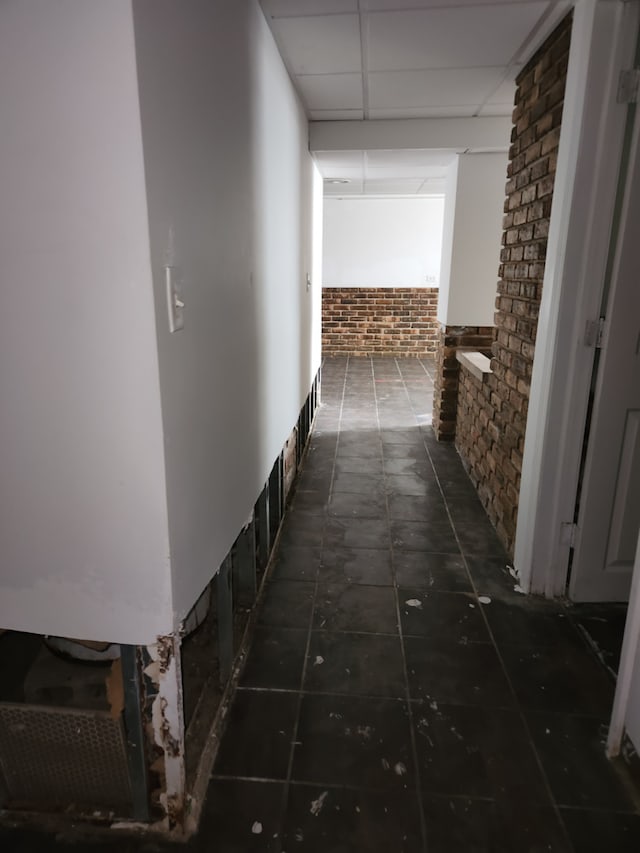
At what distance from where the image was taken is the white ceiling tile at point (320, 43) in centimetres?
219

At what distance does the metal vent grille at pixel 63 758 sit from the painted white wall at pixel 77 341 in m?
0.25

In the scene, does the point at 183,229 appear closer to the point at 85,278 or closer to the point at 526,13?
the point at 85,278

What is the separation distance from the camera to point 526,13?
2113mm

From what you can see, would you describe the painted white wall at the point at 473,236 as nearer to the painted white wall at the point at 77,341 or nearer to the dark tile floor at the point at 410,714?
the dark tile floor at the point at 410,714

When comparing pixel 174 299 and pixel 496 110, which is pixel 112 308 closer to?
pixel 174 299

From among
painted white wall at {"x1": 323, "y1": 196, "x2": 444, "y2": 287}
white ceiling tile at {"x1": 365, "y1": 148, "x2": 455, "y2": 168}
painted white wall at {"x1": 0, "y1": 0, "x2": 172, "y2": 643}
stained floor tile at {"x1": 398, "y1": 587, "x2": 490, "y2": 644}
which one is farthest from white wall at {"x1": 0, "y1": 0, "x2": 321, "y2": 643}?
painted white wall at {"x1": 323, "y1": 196, "x2": 444, "y2": 287}

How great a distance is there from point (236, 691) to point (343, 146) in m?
3.40

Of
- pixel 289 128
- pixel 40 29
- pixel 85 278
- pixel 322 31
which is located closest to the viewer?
pixel 40 29

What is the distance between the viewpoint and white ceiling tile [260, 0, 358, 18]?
203cm

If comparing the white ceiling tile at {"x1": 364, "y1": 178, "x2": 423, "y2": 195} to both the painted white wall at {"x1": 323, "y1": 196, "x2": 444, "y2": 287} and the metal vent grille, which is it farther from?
the metal vent grille

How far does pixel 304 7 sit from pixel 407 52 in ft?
2.04

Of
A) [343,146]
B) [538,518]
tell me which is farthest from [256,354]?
[343,146]

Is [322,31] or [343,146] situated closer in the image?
[322,31]

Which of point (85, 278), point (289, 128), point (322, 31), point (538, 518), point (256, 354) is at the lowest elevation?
point (538, 518)
